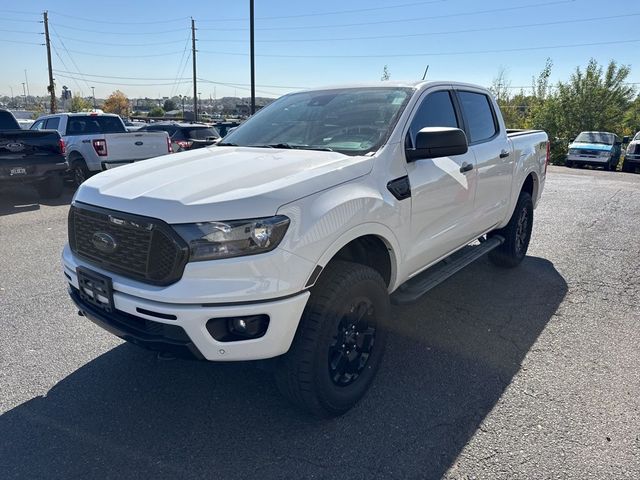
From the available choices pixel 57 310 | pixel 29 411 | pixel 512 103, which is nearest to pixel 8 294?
pixel 57 310

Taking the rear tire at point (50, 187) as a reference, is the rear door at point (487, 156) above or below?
above

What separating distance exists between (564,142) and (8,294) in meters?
28.0

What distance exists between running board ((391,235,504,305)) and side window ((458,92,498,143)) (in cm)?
104

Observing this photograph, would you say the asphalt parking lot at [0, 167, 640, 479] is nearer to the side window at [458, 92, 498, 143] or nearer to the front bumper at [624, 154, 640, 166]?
the side window at [458, 92, 498, 143]

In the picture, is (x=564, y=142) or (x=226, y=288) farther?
(x=564, y=142)

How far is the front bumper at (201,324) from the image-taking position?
2.28 m

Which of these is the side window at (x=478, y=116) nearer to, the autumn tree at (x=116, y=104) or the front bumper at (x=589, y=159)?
the front bumper at (x=589, y=159)

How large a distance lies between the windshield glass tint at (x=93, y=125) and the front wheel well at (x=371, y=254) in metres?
10.4

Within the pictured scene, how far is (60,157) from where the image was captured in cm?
923

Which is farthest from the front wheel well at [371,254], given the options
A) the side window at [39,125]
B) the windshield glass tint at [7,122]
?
the side window at [39,125]

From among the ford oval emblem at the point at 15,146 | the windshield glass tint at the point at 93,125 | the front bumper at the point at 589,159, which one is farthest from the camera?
the front bumper at the point at 589,159

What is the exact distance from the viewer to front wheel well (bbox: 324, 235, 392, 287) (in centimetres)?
302

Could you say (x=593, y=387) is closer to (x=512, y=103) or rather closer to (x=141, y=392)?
(x=141, y=392)

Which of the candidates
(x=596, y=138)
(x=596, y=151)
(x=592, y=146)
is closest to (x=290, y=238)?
(x=596, y=151)
